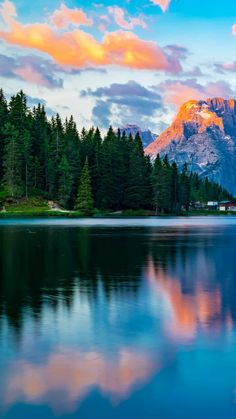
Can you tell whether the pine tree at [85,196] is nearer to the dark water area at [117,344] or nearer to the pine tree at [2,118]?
the pine tree at [2,118]

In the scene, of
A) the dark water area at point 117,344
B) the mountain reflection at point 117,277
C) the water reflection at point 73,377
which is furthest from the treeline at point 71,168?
the water reflection at point 73,377

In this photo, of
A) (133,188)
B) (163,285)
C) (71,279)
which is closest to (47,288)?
(71,279)

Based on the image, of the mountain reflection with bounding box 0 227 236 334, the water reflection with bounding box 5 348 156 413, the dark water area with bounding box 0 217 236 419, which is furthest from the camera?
the mountain reflection with bounding box 0 227 236 334

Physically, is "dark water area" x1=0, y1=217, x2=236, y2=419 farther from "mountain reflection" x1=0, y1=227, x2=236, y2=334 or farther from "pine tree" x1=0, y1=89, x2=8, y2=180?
"pine tree" x1=0, y1=89, x2=8, y2=180

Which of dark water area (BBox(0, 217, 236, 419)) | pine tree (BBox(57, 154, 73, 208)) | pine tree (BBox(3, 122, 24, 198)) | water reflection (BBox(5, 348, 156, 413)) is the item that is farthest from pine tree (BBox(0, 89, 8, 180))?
water reflection (BBox(5, 348, 156, 413))

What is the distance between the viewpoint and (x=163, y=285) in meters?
25.7

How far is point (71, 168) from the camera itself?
166250 millimetres

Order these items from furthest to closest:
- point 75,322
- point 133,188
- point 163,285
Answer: point 133,188, point 163,285, point 75,322

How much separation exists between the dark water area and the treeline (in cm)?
12259

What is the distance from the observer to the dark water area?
10.1 metres

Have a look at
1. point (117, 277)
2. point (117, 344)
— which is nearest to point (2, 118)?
point (117, 277)

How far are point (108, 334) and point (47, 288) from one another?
29.7 feet

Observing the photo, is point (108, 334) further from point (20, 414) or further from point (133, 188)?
point (133, 188)

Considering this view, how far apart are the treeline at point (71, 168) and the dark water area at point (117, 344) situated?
12259 cm
